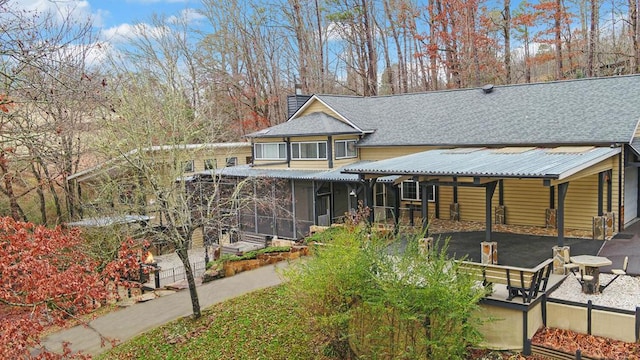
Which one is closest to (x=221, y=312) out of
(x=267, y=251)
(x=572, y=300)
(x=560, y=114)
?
(x=267, y=251)

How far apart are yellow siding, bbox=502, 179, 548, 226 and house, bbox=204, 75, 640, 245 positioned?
0.12 ft

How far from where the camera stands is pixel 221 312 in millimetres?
12570

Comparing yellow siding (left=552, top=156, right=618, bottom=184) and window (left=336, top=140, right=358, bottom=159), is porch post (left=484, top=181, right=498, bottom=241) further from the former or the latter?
window (left=336, top=140, right=358, bottom=159)

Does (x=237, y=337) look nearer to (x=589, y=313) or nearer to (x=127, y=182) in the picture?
(x=589, y=313)

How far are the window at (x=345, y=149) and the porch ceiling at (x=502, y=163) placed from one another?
484cm

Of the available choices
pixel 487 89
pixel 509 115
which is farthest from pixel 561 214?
pixel 487 89

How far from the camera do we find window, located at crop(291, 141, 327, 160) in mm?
21281

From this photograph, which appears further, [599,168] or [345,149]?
[345,149]

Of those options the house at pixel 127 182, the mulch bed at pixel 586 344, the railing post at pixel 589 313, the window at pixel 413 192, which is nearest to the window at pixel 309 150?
the house at pixel 127 182

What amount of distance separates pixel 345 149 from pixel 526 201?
8.08 m

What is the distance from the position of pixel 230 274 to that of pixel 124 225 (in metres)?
4.58

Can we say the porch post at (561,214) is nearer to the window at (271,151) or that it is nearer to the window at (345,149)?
the window at (345,149)

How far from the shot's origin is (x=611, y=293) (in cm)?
1028

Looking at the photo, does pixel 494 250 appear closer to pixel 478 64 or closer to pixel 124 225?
pixel 124 225
